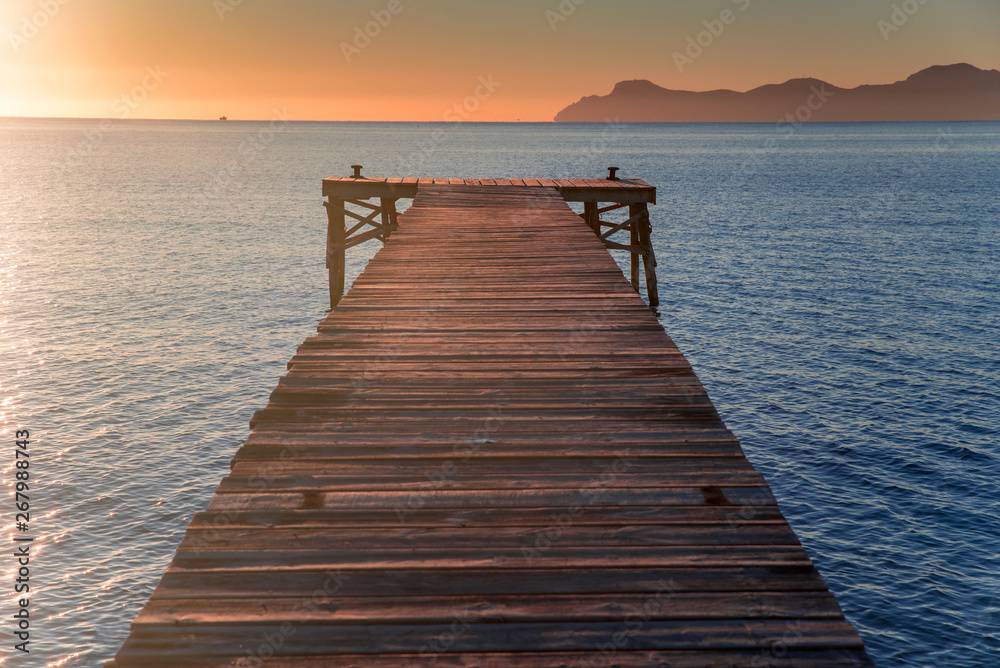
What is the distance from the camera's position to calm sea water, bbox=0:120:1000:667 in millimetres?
8484

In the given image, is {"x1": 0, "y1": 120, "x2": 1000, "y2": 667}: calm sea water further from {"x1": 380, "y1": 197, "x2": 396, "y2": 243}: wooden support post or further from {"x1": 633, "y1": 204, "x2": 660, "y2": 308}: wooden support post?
{"x1": 380, "y1": 197, "x2": 396, "y2": 243}: wooden support post

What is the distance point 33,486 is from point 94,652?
4044mm

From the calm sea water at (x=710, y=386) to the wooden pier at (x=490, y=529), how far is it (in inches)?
174

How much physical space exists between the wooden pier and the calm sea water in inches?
174

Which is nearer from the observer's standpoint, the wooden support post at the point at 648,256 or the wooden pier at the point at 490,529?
the wooden pier at the point at 490,529

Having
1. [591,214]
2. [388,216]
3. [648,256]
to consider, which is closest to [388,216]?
[388,216]

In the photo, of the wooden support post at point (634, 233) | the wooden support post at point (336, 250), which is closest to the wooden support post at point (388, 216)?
the wooden support post at point (336, 250)

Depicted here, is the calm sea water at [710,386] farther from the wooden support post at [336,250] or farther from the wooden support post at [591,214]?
the wooden support post at [591,214]

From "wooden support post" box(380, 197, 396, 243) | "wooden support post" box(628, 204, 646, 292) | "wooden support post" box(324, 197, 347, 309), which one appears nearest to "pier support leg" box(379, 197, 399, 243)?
"wooden support post" box(380, 197, 396, 243)

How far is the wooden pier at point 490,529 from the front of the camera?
2.81m

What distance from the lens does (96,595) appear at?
8.17m

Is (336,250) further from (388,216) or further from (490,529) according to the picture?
(490,529)

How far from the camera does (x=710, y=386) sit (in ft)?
47.9

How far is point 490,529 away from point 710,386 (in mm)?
11752
